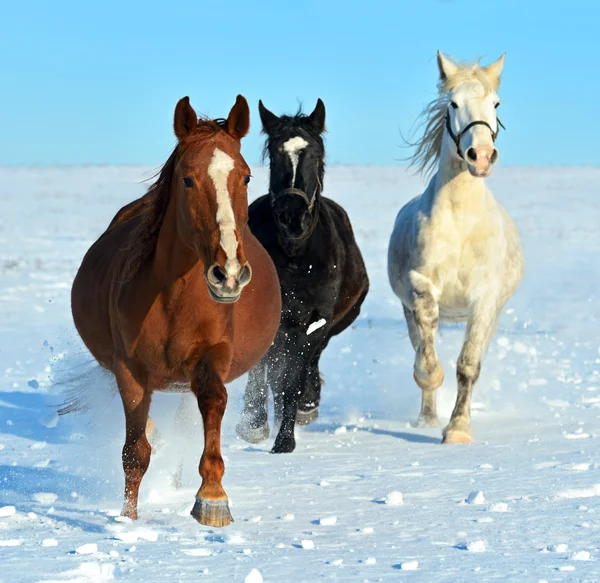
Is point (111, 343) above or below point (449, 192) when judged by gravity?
below

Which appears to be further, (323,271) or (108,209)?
(108,209)

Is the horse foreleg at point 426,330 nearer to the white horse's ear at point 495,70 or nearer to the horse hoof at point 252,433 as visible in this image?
the horse hoof at point 252,433

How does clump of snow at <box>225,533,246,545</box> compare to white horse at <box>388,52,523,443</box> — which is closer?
clump of snow at <box>225,533,246,545</box>

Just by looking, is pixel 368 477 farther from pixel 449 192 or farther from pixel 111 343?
pixel 449 192

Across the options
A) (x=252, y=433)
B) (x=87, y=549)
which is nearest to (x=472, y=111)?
(x=252, y=433)

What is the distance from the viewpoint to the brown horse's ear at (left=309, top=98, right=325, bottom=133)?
7438 mm

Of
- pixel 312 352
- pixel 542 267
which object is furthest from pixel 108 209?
pixel 312 352

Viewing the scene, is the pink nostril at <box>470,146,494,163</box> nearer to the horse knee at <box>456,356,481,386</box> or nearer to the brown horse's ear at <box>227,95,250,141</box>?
the horse knee at <box>456,356,481,386</box>

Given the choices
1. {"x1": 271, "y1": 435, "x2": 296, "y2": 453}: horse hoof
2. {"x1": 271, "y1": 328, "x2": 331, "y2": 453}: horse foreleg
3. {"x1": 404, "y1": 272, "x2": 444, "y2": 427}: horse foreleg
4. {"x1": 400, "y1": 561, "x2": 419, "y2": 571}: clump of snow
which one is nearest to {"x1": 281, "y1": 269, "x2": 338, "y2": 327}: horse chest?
{"x1": 271, "y1": 328, "x2": 331, "y2": 453}: horse foreleg

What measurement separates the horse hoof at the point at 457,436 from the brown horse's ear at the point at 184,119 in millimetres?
3394

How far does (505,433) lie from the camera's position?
7520mm

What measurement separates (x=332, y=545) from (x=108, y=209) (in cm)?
3351

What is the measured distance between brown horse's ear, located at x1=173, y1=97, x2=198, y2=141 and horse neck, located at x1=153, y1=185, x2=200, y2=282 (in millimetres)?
289

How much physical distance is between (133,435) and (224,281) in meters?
1.11
